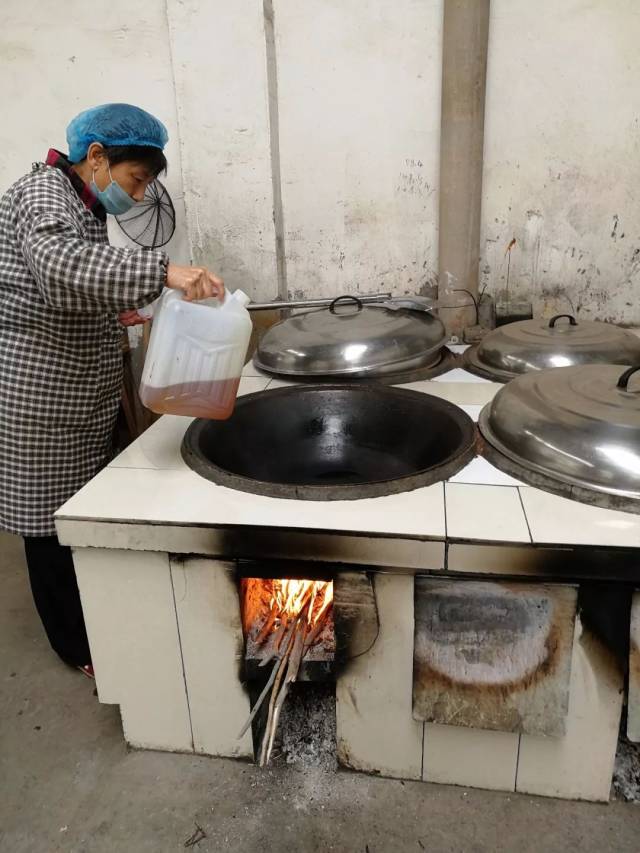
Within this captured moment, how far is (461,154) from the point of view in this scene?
3035mm

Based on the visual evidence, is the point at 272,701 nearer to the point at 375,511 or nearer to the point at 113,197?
the point at 375,511

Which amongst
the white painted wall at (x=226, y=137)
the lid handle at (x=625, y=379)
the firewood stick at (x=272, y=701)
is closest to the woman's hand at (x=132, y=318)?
the white painted wall at (x=226, y=137)

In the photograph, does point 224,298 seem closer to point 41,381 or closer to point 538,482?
point 41,381

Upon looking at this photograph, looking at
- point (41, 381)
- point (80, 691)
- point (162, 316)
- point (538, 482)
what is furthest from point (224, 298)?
point (80, 691)

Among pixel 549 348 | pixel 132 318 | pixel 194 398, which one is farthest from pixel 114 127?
pixel 549 348

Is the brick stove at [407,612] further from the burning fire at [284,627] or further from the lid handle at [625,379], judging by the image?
the lid handle at [625,379]

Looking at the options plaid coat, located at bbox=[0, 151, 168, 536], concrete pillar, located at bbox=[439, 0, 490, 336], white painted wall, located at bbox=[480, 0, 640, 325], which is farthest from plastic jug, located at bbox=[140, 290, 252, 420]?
white painted wall, located at bbox=[480, 0, 640, 325]

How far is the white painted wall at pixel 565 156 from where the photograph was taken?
9.60ft

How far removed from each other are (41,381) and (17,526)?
55 cm

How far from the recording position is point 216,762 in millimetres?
2076

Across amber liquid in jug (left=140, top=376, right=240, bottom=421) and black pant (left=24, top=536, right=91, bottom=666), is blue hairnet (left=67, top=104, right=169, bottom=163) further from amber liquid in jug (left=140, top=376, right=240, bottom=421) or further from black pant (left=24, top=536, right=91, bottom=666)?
black pant (left=24, top=536, right=91, bottom=666)

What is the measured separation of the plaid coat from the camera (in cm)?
172

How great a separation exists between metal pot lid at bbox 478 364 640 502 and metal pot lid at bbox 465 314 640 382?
37cm

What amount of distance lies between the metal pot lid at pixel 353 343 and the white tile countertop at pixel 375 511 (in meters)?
0.87
